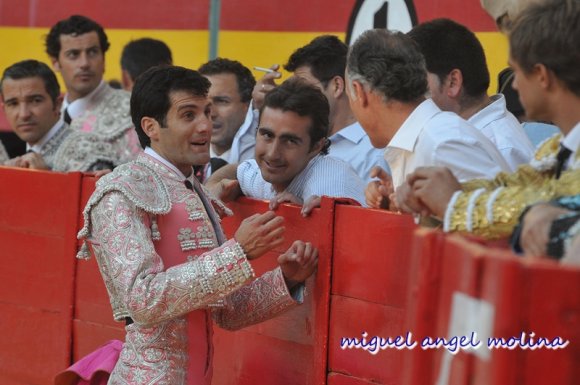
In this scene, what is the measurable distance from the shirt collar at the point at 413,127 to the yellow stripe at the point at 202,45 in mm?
2470

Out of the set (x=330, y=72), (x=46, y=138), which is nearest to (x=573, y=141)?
(x=330, y=72)

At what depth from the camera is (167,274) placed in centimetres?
343

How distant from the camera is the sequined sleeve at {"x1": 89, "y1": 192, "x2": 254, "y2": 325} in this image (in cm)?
341

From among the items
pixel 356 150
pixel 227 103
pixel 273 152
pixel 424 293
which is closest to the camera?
pixel 424 293

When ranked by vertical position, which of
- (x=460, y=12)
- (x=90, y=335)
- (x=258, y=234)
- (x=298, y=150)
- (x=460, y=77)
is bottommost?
(x=90, y=335)

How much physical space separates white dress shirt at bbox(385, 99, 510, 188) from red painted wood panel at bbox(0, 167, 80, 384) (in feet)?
6.75

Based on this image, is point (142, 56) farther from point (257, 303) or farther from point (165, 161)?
point (257, 303)

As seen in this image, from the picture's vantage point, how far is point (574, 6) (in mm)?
2523

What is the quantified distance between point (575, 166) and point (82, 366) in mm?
2116

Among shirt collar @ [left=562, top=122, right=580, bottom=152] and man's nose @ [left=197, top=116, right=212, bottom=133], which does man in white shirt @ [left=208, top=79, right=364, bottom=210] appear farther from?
shirt collar @ [left=562, top=122, right=580, bottom=152]

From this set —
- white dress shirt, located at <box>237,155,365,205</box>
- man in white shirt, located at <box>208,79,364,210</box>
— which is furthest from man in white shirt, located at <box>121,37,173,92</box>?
white dress shirt, located at <box>237,155,365,205</box>

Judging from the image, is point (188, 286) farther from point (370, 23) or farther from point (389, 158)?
point (370, 23)

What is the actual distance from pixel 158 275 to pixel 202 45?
166 inches

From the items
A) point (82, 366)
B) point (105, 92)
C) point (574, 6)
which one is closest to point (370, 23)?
point (105, 92)
